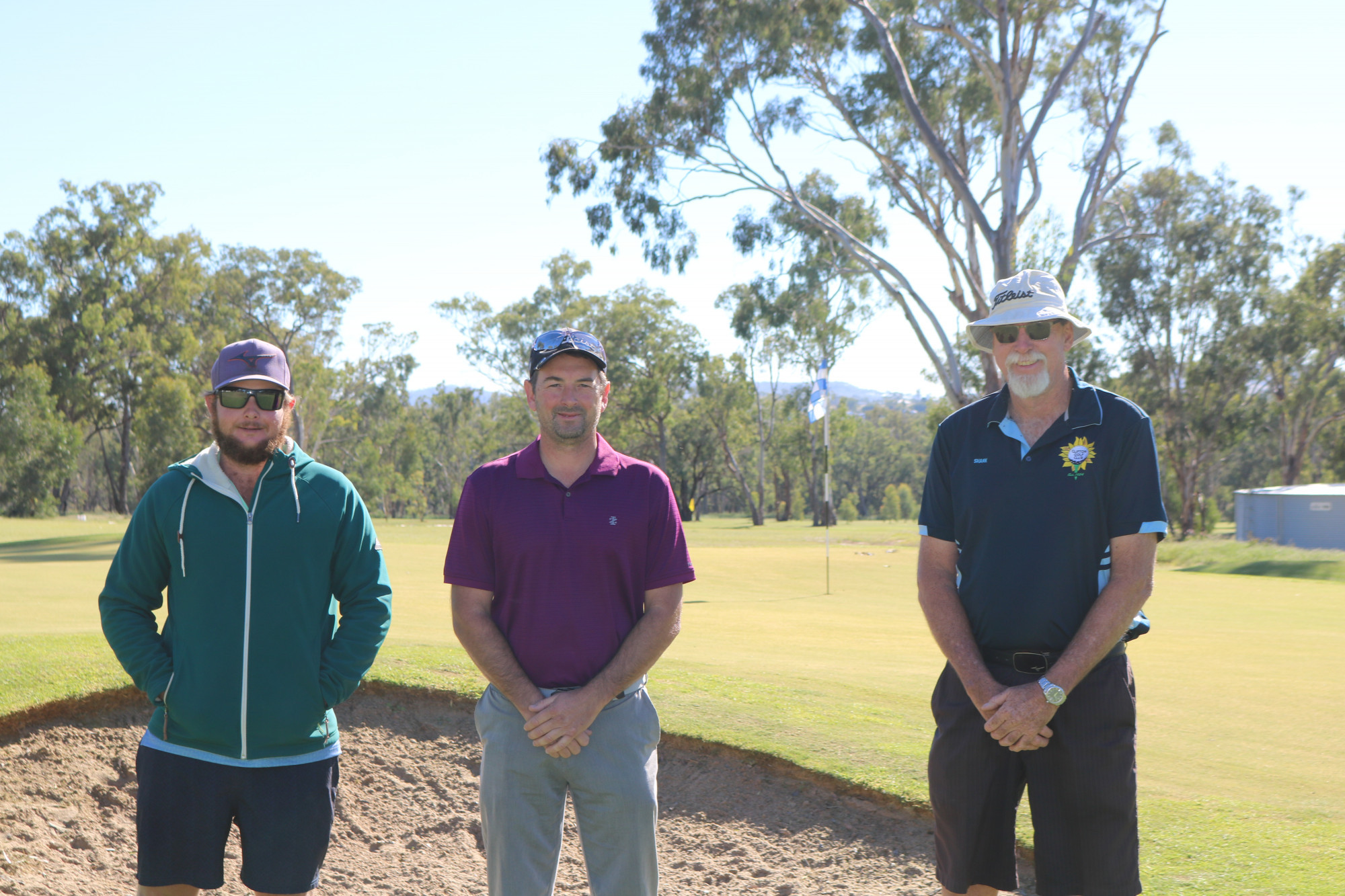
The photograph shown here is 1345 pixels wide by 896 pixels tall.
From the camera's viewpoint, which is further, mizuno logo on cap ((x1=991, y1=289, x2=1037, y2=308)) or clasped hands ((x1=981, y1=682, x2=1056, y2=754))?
mizuno logo on cap ((x1=991, y1=289, x2=1037, y2=308))

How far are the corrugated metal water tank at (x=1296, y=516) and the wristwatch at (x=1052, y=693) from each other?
36.1 meters

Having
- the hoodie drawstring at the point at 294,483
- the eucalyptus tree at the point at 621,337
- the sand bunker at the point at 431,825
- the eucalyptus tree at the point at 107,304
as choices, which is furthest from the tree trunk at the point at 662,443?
the hoodie drawstring at the point at 294,483

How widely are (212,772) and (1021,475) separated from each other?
278 centimetres

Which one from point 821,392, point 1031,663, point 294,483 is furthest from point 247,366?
point 821,392

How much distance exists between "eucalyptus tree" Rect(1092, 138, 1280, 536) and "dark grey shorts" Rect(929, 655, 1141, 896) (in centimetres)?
4256

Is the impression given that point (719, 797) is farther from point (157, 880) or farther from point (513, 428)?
point (513, 428)

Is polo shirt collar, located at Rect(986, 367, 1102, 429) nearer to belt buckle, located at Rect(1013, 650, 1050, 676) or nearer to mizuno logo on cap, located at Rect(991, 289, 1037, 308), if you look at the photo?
mizuno logo on cap, located at Rect(991, 289, 1037, 308)

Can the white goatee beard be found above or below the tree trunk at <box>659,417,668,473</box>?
below

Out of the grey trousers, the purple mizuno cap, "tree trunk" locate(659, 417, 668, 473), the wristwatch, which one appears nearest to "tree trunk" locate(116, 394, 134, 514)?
"tree trunk" locate(659, 417, 668, 473)

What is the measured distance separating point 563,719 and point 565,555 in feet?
1.66

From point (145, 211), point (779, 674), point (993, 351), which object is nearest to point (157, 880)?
point (993, 351)

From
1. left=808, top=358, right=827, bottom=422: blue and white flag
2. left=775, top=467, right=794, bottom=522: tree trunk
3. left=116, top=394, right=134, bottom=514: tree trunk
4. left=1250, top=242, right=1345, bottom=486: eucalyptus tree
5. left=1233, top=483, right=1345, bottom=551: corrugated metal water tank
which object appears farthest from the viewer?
left=775, top=467, right=794, bottom=522: tree trunk

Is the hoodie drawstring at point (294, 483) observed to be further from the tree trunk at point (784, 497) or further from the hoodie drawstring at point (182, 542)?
the tree trunk at point (784, 497)

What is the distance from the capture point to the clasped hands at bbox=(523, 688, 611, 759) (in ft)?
10.4
